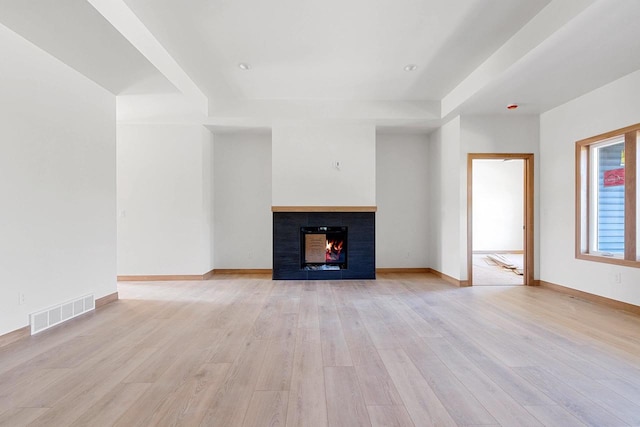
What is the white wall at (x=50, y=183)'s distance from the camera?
2.78 metres

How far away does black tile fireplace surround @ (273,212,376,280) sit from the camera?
550 cm

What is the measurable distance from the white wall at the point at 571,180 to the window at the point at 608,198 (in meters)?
0.10

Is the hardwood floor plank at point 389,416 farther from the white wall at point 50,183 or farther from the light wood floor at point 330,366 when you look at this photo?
the white wall at point 50,183

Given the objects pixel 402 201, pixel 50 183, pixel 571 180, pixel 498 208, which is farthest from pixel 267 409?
pixel 498 208

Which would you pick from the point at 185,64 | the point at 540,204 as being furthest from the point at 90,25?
the point at 540,204

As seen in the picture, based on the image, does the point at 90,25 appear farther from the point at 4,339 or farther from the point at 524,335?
the point at 524,335

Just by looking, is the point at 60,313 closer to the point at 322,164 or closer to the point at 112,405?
the point at 112,405

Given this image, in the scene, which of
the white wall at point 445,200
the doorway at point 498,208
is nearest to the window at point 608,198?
the white wall at point 445,200

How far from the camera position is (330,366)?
2.29m

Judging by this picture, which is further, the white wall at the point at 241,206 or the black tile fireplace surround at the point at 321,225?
the white wall at the point at 241,206

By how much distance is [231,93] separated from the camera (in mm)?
4922

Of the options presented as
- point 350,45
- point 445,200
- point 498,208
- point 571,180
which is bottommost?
point 498,208

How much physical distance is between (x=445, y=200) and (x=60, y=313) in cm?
539

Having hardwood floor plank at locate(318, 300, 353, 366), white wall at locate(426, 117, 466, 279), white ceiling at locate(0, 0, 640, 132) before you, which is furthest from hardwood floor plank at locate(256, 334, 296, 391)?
white wall at locate(426, 117, 466, 279)
